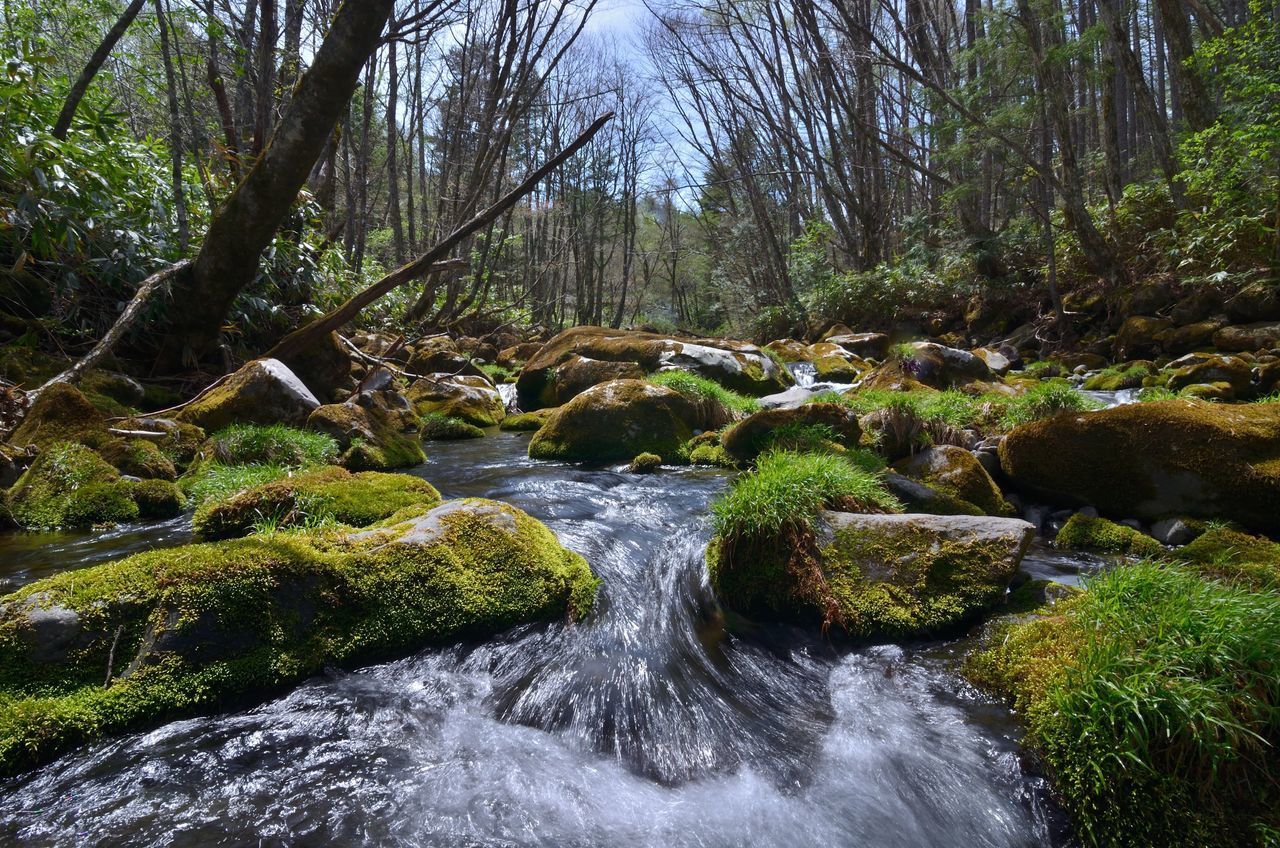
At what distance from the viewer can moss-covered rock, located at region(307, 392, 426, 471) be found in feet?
21.8

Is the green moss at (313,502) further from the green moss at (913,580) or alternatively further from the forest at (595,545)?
the green moss at (913,580)

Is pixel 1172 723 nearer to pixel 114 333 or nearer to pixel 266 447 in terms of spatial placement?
pixel 266 447

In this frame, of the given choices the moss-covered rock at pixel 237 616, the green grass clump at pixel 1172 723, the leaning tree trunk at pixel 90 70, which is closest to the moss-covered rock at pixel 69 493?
the moss-covered rock at pixel 237 616

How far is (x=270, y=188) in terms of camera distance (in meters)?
6.39

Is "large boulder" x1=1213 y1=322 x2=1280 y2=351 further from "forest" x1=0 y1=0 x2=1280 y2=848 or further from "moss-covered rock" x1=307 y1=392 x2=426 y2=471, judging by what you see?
"moss-covered rock" x1=307 y1=392 x2=426 y2=471

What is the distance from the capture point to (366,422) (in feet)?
24.1

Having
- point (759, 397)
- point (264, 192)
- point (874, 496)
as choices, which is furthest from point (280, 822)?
point (759, 397)

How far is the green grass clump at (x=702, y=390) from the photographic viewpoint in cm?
894

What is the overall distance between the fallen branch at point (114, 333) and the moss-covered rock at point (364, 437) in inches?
76.1

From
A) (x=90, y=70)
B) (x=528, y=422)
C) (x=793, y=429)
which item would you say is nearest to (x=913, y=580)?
(x=793, y=429)

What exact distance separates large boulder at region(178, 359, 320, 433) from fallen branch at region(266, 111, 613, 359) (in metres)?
1.16

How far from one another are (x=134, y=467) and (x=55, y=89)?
19.0 ft

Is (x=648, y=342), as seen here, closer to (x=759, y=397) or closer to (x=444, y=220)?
(x=759, y=397)

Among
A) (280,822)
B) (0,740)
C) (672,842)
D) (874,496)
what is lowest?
(672,842)
